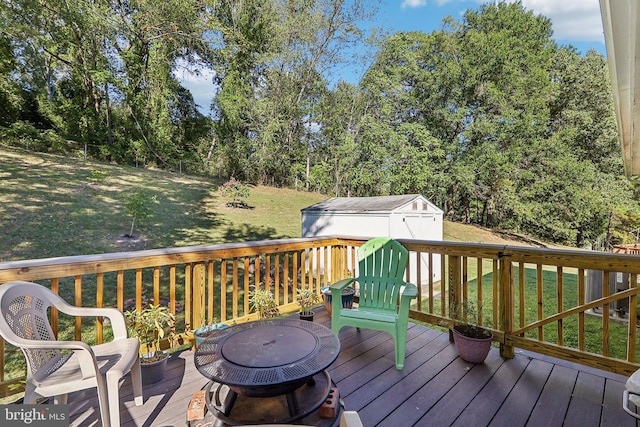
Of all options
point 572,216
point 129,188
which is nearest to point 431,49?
point 572,216

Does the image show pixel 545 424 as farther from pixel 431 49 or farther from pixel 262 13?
pixel 431 49

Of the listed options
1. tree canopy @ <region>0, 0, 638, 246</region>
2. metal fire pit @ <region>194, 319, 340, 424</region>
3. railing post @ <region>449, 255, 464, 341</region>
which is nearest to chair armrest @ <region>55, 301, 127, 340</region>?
metal fire pit @ <region>194, 319, 340, 424</region>

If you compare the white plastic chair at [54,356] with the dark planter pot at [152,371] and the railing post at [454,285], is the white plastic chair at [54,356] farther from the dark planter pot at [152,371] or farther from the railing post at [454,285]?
the railing post at [454,285]

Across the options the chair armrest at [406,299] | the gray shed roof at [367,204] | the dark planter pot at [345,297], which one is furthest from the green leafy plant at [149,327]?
the gray shed roof at [367,204]

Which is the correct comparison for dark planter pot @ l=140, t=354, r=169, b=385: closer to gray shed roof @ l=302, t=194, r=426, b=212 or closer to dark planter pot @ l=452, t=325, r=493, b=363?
dark planter pot @ l=452, t=325, r=493, b=363

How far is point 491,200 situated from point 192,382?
54.7 feet

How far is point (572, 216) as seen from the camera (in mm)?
14016

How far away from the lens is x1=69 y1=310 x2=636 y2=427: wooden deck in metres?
1.82

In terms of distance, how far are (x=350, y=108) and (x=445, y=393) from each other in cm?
1591

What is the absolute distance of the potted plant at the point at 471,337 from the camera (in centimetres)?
245

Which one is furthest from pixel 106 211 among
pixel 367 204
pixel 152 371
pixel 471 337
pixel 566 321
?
pixel 566 321

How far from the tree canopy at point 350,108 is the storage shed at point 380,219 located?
7351mm

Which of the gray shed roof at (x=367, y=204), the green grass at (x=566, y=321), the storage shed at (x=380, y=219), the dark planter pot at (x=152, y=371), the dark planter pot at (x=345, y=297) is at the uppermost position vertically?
the gray shed roof at (x=367, y=204)

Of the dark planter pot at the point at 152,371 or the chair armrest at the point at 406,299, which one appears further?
the chair armrest at the point at 406,299
